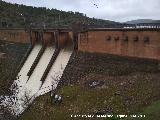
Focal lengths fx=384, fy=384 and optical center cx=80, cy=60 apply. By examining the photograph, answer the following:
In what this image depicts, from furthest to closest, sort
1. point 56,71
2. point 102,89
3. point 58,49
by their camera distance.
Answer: point 58,49, point 56,71, point 102,89

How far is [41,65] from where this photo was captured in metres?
60.9

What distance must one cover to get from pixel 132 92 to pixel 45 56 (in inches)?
1120

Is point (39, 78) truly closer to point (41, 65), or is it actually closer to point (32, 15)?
point (41, 65)

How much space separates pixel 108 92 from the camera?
38594mm

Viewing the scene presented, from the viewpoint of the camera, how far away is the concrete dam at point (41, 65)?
2068 inches

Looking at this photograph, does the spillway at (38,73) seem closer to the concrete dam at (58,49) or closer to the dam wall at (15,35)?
the concrete dam at (58,49)

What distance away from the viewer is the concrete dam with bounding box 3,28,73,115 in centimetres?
5253

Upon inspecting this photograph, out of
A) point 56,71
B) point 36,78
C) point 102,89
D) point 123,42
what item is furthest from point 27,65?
point 102,89

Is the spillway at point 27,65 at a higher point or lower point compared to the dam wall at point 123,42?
lower

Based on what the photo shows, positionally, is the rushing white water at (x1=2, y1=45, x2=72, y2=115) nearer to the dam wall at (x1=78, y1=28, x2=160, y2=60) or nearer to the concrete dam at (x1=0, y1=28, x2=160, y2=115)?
the concrete dam at (x1=0, y1=28, x2=160, y2=115)

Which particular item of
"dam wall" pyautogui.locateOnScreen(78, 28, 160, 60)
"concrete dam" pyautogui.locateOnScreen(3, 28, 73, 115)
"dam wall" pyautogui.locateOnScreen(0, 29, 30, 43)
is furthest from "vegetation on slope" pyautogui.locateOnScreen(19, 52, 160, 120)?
"dam wall" pyautogui.locateOnScreen(0, 29, 30, 43)

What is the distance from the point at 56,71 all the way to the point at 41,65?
7196 mm

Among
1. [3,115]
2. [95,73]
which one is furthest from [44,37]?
[3,115]

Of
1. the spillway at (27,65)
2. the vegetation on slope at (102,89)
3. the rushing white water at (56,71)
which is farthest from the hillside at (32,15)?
the vegetation on slope at (102,89)
